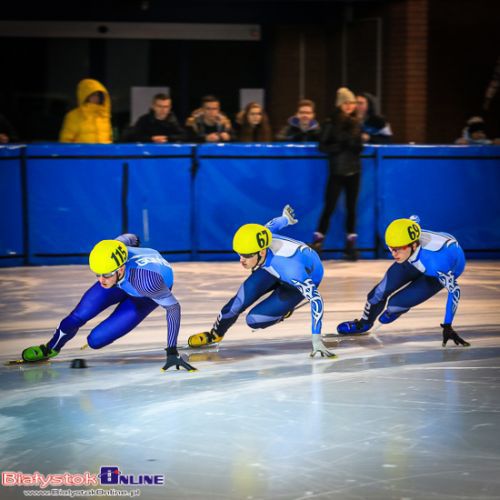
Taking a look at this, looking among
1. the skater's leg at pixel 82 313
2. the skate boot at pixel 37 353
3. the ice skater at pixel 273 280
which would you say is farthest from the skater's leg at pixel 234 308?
the skate boot at pixel 37 353

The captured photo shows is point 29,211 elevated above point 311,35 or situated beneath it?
situated beneath

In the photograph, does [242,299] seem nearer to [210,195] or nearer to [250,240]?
[250,240]

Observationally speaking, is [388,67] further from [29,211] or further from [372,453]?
[372,453]

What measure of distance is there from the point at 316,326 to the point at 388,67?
1046cm

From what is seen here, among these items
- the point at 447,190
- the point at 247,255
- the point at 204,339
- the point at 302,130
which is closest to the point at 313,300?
the point at 247,255

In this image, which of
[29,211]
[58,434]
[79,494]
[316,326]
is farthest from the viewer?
[29,211]

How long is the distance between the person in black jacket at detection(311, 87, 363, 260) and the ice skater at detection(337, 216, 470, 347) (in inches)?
157

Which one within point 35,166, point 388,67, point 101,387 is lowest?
point 101,387

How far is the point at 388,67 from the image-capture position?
1909 cm

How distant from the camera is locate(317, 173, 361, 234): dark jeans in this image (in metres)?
14.6

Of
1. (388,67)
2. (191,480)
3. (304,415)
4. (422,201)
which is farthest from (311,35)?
(191,480)

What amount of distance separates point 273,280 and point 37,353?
79.6 inches

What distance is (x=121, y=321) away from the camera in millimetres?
9406

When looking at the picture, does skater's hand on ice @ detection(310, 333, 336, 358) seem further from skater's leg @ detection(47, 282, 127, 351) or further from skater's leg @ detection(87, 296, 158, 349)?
skater's leg @ detection(47, 282, 127, 351)
